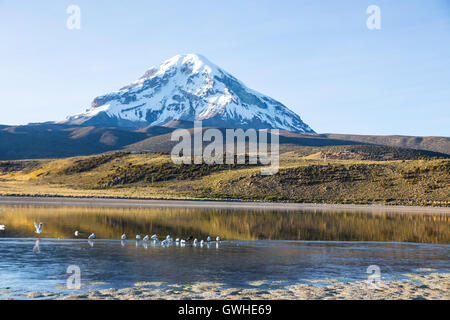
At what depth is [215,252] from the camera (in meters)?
21.0

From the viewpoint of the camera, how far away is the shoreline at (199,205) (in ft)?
165

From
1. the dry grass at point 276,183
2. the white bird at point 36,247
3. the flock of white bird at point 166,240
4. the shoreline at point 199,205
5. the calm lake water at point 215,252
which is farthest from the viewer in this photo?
the dry grass at point 276,183

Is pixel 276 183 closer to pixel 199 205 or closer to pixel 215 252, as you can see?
pixel 199 205

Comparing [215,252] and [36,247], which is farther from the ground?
[36,247]

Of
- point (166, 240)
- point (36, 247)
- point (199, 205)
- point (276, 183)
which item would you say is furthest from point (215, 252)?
point (276, 183)

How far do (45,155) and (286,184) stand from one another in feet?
437

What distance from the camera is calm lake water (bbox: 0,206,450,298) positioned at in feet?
52.1

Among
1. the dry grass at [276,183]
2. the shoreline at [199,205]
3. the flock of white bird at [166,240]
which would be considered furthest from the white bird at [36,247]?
the dry grass at [276,183]

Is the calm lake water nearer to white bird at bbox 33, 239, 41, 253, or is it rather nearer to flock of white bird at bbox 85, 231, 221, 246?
white bird at bbox 33, 239, 41, 253

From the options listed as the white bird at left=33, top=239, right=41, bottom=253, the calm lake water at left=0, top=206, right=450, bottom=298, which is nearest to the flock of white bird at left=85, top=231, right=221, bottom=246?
the calm lake water at left=0, top=206, right=450, bottom=298

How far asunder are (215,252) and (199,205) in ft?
104

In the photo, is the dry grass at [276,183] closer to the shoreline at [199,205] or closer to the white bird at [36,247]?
the shoreline at [199,205]

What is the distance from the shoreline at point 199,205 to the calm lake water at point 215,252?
15.7 metres
